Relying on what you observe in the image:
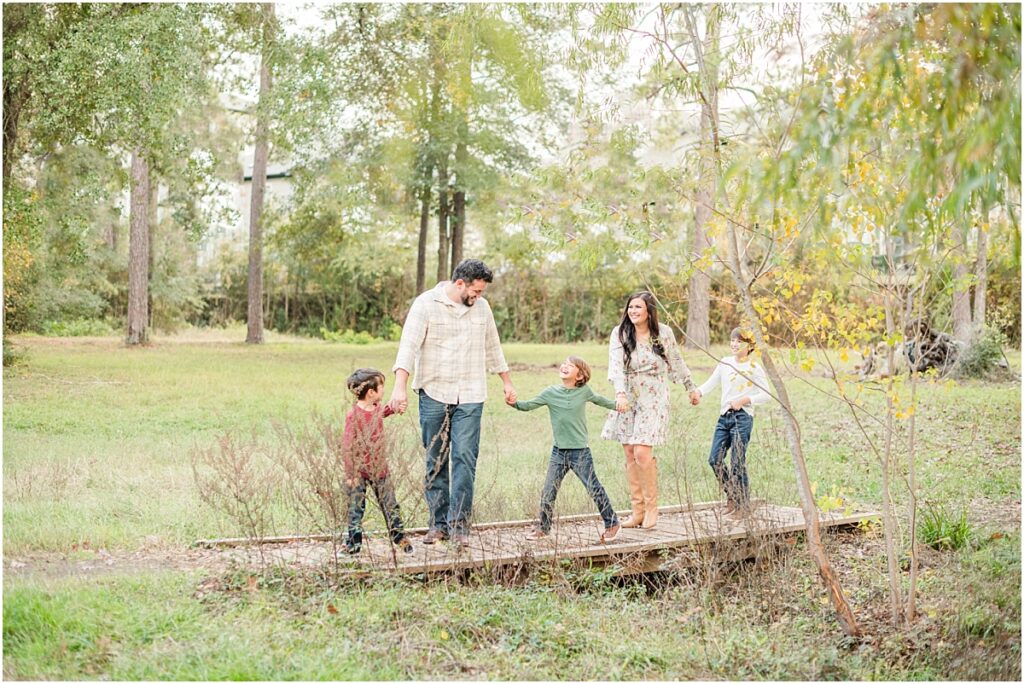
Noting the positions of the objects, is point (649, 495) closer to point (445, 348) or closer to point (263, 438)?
point (445, 348)

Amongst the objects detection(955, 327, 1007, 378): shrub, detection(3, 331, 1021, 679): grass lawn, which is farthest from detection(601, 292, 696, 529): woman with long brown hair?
detection(955, 327, 1007, 378): shrub

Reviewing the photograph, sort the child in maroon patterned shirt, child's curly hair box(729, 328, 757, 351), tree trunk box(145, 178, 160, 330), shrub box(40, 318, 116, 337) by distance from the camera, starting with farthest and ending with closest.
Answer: tree trunk box(145, 178, 160, 330) < shrub box(40, 318, 116, 337) < child's curly hair box(729, 328, 757, 351) < the child in maroon patterned shirt

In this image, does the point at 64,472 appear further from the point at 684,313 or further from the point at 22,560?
the point at 684,313

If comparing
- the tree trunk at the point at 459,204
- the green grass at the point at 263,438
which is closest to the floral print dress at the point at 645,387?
the green grass at the point at 263,438

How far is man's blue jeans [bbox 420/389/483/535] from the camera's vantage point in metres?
4.58

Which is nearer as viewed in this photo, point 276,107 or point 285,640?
point 285,640

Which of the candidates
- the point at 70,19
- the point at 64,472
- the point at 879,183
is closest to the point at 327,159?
the point at 70,19

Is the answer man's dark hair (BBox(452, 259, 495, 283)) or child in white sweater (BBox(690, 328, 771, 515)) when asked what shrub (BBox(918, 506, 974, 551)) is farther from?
man's dark hair (BBox(452, 259, 495, 283))

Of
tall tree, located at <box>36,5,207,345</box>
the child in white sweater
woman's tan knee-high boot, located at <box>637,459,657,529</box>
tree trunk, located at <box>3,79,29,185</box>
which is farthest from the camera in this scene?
tree trunk, located at <box>3,79,29,185</box>

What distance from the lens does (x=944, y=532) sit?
18.9 ft

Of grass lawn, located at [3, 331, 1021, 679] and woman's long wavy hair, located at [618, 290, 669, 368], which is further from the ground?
woman's long wavy hair, located at [618, 290, 669, 368]

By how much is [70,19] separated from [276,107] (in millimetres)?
2798

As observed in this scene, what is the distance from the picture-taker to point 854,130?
Result: 3.22 metres

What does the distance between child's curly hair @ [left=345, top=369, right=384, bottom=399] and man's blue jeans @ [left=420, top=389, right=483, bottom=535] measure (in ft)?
0.99
